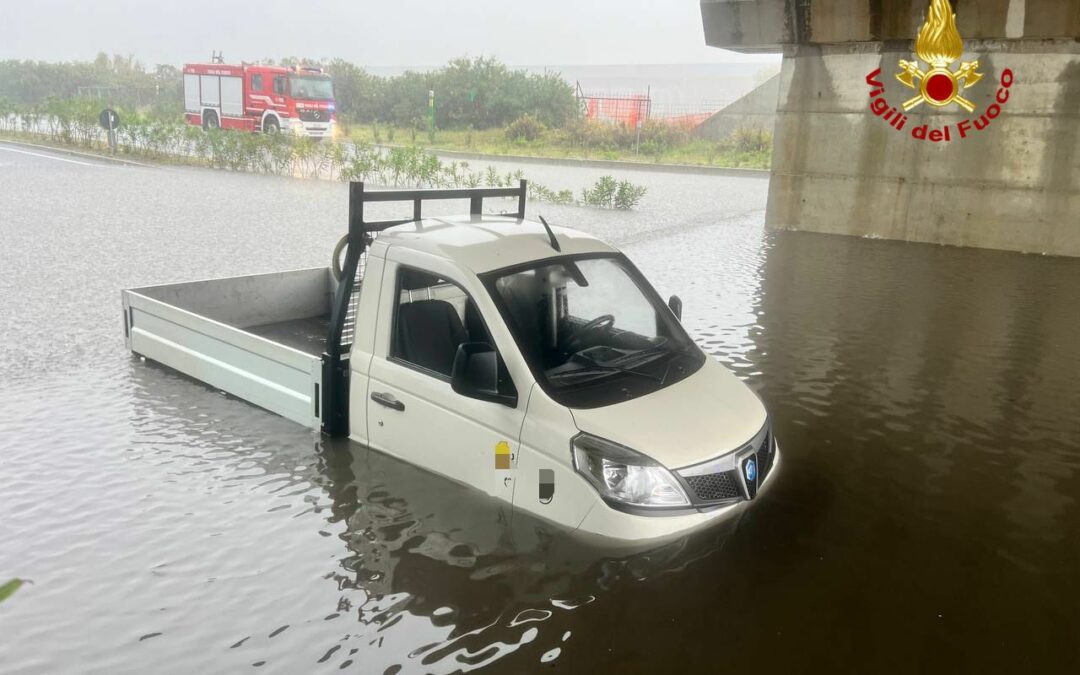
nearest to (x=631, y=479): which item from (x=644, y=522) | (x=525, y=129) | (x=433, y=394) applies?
(x=644, y=522)

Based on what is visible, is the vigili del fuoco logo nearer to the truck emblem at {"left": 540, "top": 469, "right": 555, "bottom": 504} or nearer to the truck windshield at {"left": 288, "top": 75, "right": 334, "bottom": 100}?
the truck emblem at {"left": 540, "top": 469, "right": 555, "bottom": 504}

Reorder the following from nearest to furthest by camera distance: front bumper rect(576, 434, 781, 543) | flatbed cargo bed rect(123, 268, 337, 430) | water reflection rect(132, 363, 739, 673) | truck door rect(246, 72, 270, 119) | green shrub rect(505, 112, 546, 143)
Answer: water reflection rect(132, 363, 739, 673) < front bumper rect(576, 434, 781, 543) < flatbed cargo bed rect(123, 268, 337, 430) < truck door rect(246, 72, 270, 119) < green shrub rect(505, 112, 546, 143)

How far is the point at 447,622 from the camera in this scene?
3879 mm

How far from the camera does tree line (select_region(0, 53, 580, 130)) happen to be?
159 ft

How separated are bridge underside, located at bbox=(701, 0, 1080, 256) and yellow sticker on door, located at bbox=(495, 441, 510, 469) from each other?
1361 centimetres

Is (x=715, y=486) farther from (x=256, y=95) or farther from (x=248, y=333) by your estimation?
(x=256, y=95)

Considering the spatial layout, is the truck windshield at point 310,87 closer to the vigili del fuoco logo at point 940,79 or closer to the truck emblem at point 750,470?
the vigili del fuoco logo at point 940,79

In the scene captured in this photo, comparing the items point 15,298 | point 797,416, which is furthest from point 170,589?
point 15,298

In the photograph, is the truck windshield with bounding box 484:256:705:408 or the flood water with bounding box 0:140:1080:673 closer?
the flood water with bounding box 0:140:1080:673

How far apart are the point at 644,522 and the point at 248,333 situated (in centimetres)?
312

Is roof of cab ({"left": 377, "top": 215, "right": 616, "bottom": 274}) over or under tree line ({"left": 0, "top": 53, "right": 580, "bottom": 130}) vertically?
under

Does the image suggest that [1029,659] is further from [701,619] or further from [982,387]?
[982,387]

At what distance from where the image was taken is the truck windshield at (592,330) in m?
4.53

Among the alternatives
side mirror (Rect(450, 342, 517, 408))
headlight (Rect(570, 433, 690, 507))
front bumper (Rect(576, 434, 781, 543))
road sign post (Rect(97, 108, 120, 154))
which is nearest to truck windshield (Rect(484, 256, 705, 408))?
side mirror (Rect(450, 342, 517, 408))
